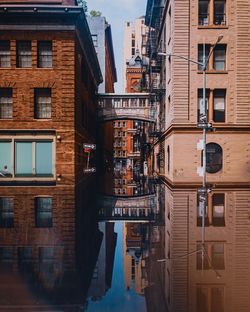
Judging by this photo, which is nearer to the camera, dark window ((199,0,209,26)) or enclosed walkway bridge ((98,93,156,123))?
dark window ((199,0,209,26))

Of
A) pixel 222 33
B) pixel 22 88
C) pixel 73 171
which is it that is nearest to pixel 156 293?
pixel 73 171

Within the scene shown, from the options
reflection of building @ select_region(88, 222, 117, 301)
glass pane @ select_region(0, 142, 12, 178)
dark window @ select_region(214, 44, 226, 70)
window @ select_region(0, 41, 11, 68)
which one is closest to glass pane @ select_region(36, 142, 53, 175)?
glass pane @ select_region(0, 142, 12, 178)

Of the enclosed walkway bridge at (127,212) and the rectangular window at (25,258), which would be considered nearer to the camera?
the rectangular window at (25,258)

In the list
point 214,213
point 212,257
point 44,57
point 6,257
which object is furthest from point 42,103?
point 212,257

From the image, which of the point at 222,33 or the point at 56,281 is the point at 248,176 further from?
the point at 56,281

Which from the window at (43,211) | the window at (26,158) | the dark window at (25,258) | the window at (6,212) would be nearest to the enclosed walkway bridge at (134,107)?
the window at (26,158)

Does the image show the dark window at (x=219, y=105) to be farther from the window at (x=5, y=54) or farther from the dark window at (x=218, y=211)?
the window at (x=5, y=54)

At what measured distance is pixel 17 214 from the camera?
46.3ft

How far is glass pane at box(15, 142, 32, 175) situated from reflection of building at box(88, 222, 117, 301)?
692 inches

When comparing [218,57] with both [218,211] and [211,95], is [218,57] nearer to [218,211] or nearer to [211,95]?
[211,95]

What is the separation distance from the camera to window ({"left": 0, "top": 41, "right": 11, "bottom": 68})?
28.1m

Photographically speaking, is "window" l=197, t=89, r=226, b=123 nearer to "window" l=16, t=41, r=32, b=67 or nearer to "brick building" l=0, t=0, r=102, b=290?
"brick building" l=0, t=0, r=102, b=290

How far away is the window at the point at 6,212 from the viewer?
40.6 feet

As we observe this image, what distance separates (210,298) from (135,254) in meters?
3.28
